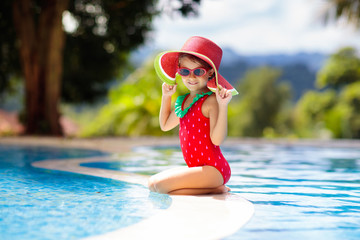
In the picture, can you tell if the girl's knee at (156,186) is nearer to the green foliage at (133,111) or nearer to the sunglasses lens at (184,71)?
the sunglasses lens at (184,71)

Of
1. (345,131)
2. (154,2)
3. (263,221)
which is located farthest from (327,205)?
(345,131)

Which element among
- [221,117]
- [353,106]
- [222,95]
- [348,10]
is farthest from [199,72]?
[353,106]

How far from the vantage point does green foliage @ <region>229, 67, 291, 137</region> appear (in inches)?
1613

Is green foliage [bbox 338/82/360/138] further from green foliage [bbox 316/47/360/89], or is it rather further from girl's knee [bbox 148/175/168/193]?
girl's knee [bbox 148/175/168/193]

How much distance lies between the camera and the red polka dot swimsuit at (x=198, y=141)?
3.59 meters

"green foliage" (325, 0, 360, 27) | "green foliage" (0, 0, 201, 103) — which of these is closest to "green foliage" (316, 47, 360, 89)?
"green foliage" (325, 0, 360, 27)

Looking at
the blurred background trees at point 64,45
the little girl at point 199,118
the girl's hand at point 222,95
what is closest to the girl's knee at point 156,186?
the little girl at point 199,118

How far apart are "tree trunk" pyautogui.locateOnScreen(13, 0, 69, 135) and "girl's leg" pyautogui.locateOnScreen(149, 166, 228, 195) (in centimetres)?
933

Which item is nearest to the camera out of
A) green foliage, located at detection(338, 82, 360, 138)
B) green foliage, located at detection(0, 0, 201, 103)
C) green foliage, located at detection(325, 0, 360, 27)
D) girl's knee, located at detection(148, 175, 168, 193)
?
girl's knee, located at detection(148, 175, 168, 193)

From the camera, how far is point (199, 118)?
3.63 m

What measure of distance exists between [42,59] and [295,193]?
10.0 m

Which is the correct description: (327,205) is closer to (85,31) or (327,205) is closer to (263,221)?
(263,221)

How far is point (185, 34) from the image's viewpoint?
111812 mm

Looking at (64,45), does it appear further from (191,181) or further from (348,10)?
(191,181)
